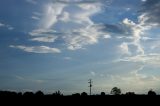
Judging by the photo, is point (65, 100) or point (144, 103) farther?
point (65, 100)

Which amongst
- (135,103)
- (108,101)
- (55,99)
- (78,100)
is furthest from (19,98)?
(135,103)

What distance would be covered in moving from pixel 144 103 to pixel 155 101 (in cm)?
157

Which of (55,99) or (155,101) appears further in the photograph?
(55,99)

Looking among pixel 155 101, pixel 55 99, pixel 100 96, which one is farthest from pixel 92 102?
pixel 155 101

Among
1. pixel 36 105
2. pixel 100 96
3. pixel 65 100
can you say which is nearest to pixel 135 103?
pixel 100 96

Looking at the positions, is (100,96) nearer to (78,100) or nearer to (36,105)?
(78,100)

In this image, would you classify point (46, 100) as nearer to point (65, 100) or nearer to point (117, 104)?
point (65, 100)

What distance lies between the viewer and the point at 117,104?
50.5 m

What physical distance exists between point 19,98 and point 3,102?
250 cm

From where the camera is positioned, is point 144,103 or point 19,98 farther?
point 19,98

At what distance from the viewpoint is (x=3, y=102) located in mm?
53656

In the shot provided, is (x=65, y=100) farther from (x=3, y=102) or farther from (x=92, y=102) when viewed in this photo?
(x=3, y=102)

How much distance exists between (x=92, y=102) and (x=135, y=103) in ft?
20.7

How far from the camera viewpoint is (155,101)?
49.3m
